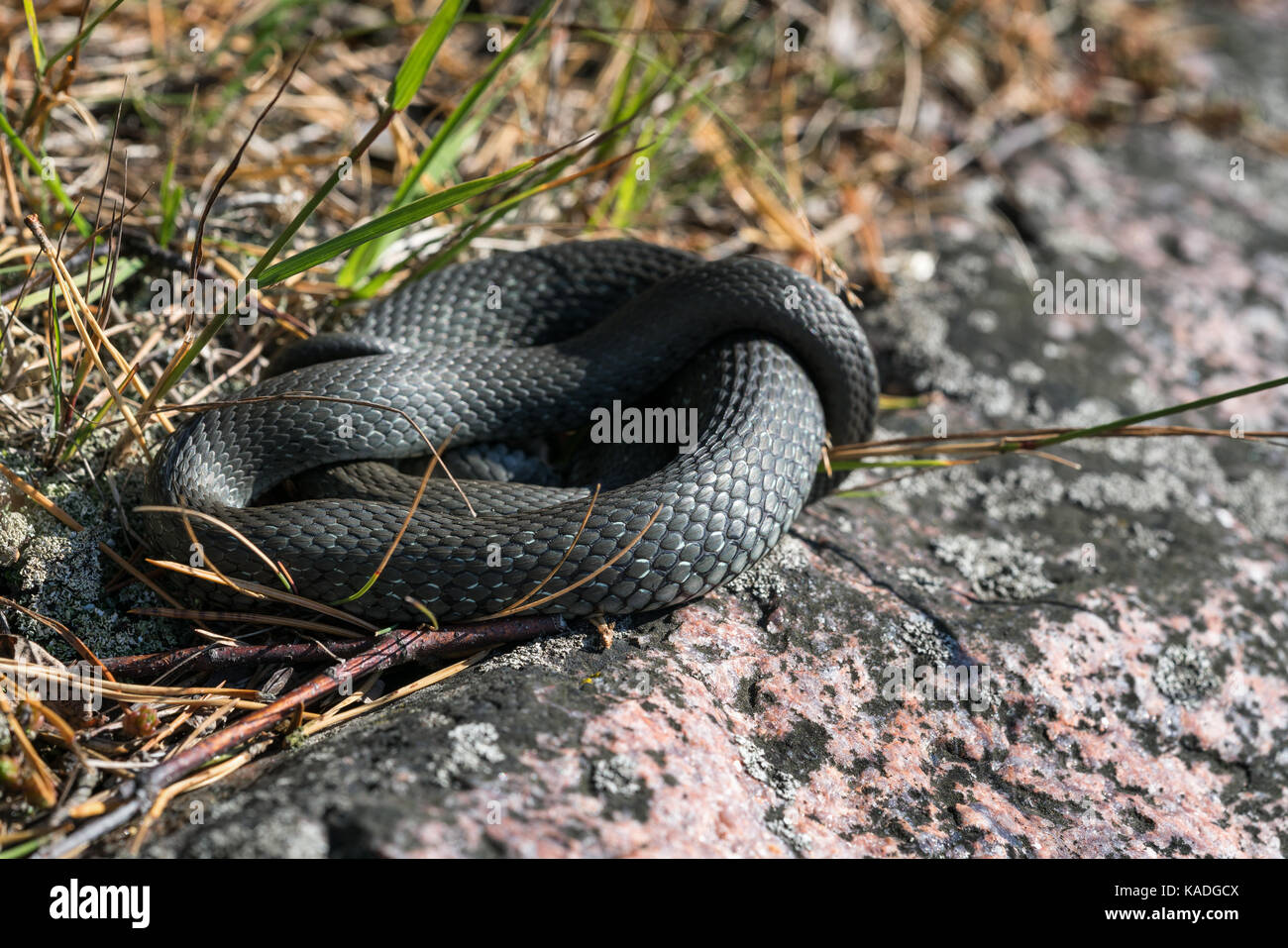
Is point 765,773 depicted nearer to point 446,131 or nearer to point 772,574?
point 772,574

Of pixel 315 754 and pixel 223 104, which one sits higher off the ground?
pixel 223 104

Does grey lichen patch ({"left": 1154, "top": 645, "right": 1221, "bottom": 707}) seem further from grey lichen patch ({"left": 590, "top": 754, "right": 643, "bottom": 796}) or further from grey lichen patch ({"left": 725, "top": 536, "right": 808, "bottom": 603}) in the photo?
grey lichen patch ({"left": 590, "top": 754, "right": 643, "bottom": 796})

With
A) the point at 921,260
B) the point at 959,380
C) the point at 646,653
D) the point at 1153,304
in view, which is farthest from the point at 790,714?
the point at 1153,304

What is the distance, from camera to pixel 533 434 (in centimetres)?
402

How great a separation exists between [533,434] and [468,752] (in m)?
1.68

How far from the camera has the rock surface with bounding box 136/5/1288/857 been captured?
2.56m

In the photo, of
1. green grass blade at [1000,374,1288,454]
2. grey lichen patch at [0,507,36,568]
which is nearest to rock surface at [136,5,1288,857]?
green grass blade at [1000,374,1288,454]

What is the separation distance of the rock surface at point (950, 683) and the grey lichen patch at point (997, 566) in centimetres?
1

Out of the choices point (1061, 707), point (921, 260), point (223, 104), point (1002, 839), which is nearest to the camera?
point (1002, 839)

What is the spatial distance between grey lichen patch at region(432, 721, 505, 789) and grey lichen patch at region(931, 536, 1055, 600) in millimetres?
2169

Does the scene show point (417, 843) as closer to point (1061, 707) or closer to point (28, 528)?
point (28, 528)

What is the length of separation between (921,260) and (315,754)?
14.8 feet

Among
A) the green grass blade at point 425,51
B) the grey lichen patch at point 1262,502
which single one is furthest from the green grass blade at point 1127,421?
the green grass blade at point 425,51
